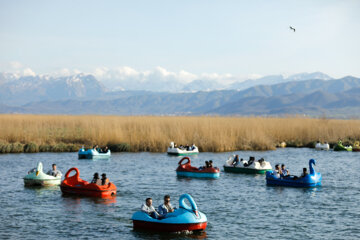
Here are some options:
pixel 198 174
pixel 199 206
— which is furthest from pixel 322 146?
pixel 199 206

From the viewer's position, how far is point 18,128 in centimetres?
4953

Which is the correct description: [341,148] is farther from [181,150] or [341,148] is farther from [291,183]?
[291,183]

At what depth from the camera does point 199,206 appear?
22.6m

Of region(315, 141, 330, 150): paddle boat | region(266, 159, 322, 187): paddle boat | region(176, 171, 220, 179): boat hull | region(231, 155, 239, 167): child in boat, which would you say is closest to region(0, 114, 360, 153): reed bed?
region(315, 141, 330, 150): paddle boat

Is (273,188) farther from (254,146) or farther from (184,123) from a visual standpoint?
(184,123)

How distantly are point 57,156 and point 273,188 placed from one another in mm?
20747

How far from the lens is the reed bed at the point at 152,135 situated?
153 ft

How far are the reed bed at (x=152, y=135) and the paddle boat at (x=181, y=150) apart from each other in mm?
2864

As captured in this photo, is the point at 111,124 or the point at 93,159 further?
the point at 111,124

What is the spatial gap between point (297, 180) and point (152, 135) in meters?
22.0

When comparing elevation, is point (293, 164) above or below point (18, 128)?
below

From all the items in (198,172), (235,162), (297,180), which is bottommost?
(297,180)

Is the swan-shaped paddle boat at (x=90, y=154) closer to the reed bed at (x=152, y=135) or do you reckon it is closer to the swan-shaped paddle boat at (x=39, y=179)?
the reed bed at (x=152, y=135)

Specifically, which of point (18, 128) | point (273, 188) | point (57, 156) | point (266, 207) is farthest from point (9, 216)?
point (18, 128)
